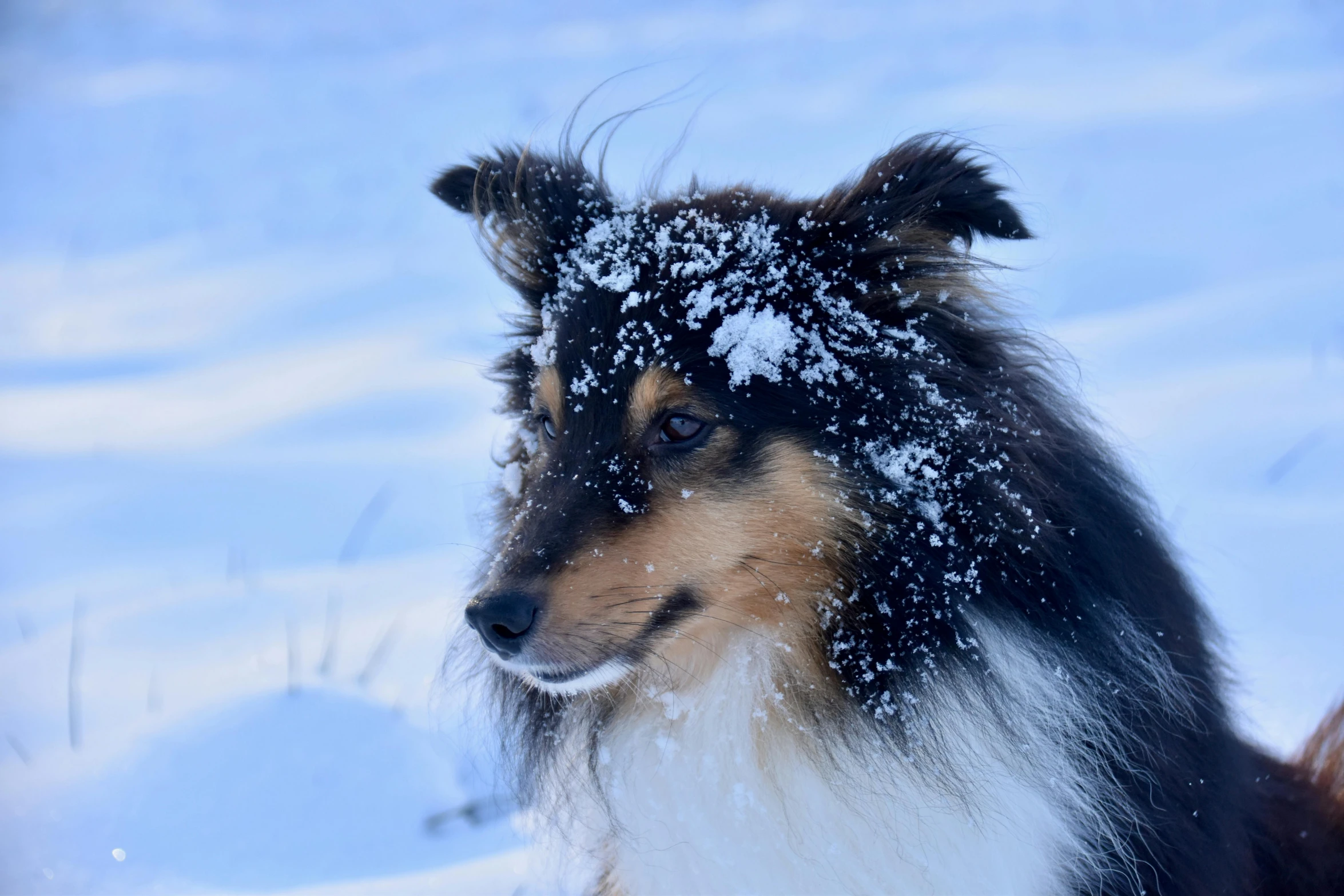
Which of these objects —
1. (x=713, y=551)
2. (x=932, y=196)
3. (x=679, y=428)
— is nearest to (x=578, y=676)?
(x=713, y=551)

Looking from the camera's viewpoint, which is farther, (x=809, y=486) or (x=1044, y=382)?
(x=1044, y=382)

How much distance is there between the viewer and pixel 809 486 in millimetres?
2377

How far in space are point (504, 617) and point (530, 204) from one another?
4.52ft

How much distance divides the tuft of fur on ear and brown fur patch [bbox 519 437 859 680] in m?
0.61

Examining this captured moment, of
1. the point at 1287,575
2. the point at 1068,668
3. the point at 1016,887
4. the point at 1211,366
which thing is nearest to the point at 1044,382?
the point at 1068,668

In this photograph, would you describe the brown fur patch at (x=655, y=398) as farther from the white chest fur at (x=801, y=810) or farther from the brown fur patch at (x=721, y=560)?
the white chest fur at (x=801, y=810)

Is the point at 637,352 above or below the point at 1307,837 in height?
above

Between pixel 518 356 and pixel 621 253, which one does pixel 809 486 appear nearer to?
pixel 621 253

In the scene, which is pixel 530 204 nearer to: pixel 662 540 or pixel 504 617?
pixel 662 540

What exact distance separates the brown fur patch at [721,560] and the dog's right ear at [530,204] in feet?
3.07

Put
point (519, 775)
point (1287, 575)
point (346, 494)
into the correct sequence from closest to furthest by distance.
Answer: point (519, 775) → point (1287, 575) → point (346, 494)

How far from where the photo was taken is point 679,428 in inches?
95.0

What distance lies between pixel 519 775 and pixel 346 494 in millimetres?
2843

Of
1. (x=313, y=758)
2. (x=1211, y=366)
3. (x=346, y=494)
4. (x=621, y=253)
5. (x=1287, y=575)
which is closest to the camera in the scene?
(x=621, y=253)
